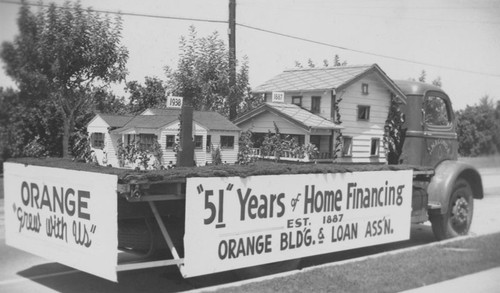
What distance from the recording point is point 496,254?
24.3 ft

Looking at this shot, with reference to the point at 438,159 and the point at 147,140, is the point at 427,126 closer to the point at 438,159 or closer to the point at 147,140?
the point at 438,159

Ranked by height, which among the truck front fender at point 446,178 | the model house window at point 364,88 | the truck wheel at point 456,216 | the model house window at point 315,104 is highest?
the model house window at point 364,88

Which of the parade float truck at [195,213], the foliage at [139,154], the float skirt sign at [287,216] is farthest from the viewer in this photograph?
the foliage at [139,154]

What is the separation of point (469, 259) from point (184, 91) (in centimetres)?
479

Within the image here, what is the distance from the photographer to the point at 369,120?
916cm

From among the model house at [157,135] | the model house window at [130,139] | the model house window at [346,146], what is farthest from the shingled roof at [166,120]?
the model house window at [346,146]

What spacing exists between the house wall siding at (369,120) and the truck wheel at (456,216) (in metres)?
1.38

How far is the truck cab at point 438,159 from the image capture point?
851 cm

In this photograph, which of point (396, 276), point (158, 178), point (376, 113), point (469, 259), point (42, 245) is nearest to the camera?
point (158, 178)

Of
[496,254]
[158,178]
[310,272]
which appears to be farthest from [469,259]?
[158,178]

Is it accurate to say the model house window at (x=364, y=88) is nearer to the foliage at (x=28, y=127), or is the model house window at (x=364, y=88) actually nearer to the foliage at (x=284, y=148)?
the foliage at (x=284, y=148)

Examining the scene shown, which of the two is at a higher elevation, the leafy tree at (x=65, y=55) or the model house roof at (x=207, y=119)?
the leafy tree at (x=65, y=55)

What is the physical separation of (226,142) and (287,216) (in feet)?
6.03

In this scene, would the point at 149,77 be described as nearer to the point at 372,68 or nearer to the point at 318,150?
the point at 318,150
